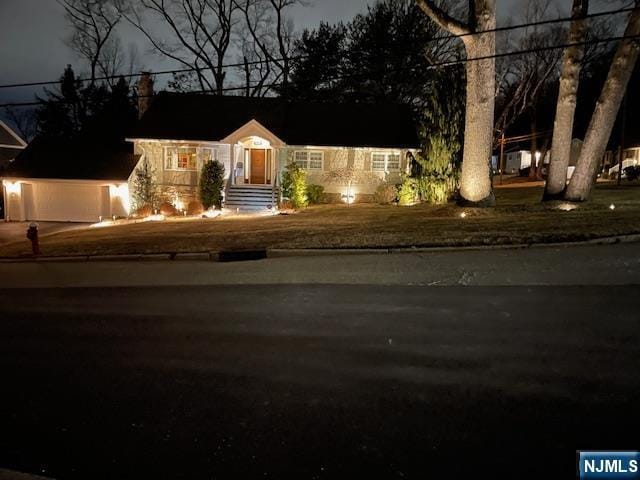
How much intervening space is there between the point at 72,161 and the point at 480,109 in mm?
22565

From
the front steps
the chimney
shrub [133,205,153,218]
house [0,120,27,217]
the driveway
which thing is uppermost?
the chimney

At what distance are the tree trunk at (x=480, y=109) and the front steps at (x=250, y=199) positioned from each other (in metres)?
11.6

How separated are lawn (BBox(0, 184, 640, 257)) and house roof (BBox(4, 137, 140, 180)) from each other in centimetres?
1038

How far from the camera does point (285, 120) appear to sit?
3038 centimetres

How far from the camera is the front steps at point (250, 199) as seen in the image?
26.5 metres

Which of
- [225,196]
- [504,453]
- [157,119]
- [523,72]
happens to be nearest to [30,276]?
[504,453]

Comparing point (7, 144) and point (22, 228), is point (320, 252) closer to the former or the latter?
point (22, 228)

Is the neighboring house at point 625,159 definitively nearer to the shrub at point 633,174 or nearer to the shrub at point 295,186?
the shrub at point 633,174

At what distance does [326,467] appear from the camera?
3.65 m

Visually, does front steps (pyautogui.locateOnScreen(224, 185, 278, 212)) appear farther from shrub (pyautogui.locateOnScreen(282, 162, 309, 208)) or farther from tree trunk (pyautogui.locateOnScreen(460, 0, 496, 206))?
tree trunk (pyautogui.locateOnScreen(460, 0, 496, 206))

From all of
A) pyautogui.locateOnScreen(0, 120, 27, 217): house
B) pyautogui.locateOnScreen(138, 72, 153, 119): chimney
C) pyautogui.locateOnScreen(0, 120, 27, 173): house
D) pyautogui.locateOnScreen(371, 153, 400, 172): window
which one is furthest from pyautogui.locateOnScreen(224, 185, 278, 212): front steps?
pyautogui.locateOnScreen(0, 120, 27, 173): house

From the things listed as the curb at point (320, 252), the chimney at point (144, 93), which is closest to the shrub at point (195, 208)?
the chimney at point (144, 93)

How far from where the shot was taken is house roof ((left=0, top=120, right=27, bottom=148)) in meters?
39.7

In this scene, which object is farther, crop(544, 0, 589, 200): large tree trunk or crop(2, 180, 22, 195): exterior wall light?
crop(2, 180, 22, 195): exterior wall light
